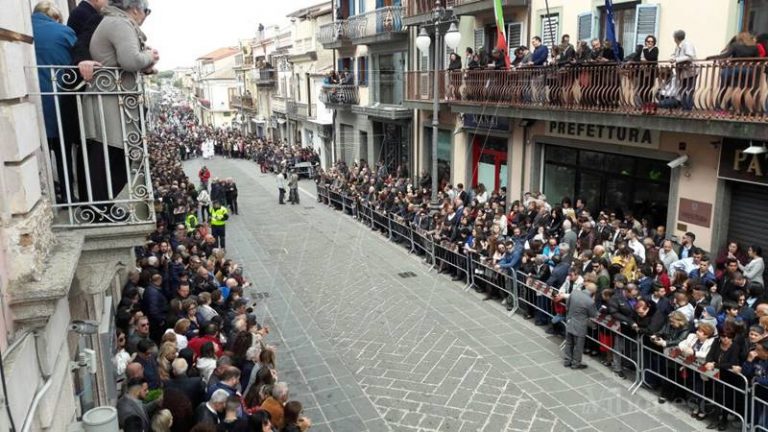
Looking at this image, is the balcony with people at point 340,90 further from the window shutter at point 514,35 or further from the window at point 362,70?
the window shutter at point 514,35

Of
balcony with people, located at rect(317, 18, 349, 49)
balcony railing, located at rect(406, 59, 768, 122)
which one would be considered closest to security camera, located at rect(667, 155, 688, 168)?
balcony railing, located at rect(406, 59, 768, 122)

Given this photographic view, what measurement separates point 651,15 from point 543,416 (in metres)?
9.59

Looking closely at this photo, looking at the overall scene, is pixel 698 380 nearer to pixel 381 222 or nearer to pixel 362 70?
pixel 381 222

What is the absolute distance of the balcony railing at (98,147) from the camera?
4238mm

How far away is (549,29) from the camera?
53.7ft

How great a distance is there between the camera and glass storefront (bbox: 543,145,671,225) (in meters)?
13.9

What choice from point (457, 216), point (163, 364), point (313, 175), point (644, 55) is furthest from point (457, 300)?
point (313, 175)

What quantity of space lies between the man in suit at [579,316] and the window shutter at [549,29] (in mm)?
8757

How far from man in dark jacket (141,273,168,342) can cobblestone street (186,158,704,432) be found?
7.38 ft

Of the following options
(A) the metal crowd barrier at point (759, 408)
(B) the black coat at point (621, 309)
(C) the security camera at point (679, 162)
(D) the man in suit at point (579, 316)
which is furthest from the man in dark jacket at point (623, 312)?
(C) the security camera at point (679, 162)

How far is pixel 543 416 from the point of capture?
862 centimetres

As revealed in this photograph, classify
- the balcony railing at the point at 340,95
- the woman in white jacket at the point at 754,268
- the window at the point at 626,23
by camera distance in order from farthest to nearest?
the balcony railing at the point at 340,95 < the window at the point at 626,23 < the woman in white jacket at the point at 754,268

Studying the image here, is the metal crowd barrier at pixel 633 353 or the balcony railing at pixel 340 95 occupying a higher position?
the balcony railing at pixel 340 95

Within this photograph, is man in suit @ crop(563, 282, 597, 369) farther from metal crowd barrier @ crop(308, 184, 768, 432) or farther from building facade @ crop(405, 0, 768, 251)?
building facade @ crop(405, 0, 768, 251)
